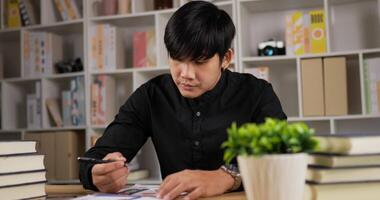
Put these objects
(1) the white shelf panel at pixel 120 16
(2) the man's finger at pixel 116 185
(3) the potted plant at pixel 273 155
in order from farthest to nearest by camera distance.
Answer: (1) the white shelf panel at pixel 120 16
(2) the man's finger at pixel 116 185
(3) the potted plant at pixel 273 155

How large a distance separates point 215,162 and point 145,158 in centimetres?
192

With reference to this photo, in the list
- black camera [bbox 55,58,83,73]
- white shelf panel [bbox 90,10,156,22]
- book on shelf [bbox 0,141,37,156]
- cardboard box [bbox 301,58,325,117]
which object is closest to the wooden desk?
book on shelf [bbox 0,141,37,156]

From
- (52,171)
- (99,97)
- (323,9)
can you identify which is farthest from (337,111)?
(52,171)

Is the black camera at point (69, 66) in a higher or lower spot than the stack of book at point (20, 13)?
lower

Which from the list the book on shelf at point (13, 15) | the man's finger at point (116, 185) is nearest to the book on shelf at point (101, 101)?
the book on shelf at point (13, 15)

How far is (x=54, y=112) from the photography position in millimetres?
3514

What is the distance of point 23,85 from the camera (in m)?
3.86

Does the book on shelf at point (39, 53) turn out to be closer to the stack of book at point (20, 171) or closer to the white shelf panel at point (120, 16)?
the white shelf panel at point (120, 16)

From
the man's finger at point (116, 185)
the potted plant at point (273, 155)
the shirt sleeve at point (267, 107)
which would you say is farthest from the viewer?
the shirt sleeve at point (267, 107)

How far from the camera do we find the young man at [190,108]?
134cm

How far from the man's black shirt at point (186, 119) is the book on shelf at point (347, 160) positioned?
0.72 m

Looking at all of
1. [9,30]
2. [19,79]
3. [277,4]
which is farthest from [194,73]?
[9,30]

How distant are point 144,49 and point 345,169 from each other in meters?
2.63

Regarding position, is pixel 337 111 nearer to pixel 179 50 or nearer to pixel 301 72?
pixel 301 72
